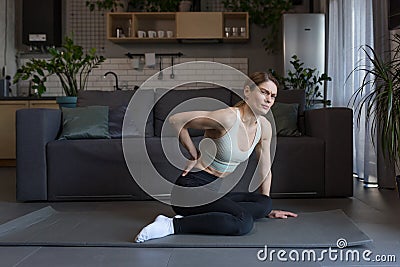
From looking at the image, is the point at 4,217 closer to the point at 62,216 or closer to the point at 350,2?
the point at 62,216

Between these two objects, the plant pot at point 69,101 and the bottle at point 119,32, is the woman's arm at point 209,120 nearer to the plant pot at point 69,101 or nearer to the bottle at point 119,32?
the plant pot at point 69,101

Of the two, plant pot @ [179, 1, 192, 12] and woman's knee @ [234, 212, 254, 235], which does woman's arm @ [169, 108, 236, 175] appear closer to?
woman's knee @ [234, 212, 254, 235]

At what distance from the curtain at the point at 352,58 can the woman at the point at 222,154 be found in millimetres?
1833

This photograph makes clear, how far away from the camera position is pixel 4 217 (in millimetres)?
3018

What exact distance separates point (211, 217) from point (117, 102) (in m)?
2.18

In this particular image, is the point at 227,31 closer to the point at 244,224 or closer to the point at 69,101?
the point at 69,101

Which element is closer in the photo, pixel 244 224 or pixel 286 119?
pixel 244 224

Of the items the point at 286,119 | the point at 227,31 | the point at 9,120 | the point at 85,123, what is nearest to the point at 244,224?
the point at 286,119

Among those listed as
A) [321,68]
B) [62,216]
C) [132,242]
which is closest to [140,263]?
[132,242]

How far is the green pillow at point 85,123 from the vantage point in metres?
3.79

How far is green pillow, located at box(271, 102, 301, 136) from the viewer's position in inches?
156

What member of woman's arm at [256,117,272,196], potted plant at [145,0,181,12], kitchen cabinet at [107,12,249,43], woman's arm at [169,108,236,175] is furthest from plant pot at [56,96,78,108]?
potted plant at [145,0,181,12]

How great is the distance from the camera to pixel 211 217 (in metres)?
2.41

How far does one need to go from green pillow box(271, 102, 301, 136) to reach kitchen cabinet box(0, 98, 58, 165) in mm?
3022
